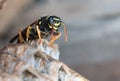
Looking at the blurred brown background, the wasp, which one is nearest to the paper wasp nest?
the wasp

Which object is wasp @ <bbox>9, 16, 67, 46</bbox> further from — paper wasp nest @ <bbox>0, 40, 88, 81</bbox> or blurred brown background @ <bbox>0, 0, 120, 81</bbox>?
blurred brown background @ <bbox>0, 0, 120, 81</bbox>

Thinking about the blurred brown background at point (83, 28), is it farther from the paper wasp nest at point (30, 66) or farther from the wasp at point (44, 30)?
the paper wasp nest at point (30, 66)

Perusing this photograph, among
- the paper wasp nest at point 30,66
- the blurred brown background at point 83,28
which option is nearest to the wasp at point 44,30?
the paper wasp nest at point 30,66

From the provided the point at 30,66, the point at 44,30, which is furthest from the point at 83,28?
the point at 30,66

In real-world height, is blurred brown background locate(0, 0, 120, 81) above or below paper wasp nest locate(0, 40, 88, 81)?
below

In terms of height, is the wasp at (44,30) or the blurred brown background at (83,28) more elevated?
the wasp at (44,30)

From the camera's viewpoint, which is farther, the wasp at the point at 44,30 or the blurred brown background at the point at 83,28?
the blurred brown background at the point at 83,28

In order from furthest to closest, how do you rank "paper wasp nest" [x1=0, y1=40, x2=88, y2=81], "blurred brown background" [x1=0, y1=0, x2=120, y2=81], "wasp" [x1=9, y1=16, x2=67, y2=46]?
"blurred brown background" [x1=0, y1=0, x2=120, y2=81], "wasp" [x1=9, y1=16, x2=67, y2=46], "paper wasp nest" [x1=0, y1=40, x2=88, y2=81]
